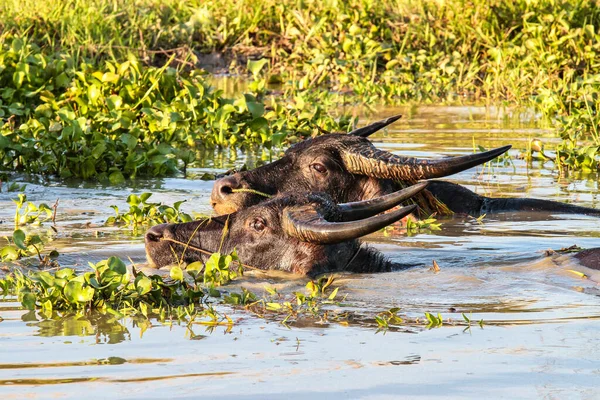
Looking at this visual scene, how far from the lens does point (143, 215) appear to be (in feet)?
23.2

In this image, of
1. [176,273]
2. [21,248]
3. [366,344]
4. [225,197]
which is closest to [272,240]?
[176,273]

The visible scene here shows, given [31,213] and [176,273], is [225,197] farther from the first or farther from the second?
[176,273]

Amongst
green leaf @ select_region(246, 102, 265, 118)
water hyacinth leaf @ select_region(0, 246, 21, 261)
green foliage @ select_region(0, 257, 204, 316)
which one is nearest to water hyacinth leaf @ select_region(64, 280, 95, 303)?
green foliage @ select_region(0, 257, 204, 316)

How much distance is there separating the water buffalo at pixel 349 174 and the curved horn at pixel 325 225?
1.36 metres

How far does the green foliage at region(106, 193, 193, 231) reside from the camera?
6809mm

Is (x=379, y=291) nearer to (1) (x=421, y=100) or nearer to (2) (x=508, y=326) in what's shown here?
(2) (x=508, y=326)

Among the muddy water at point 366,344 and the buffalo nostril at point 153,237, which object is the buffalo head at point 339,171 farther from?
the buffalo nostril at point 153,237

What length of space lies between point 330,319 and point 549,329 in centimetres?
88

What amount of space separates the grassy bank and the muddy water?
685 cm

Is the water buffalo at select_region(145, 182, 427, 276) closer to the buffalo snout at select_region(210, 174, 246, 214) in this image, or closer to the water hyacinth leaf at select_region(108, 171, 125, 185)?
the buffalo snout at select_region(210, 174, 246, 214)

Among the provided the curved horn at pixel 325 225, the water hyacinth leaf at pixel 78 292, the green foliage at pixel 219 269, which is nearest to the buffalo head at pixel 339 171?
the curved horn at pixel 325 225

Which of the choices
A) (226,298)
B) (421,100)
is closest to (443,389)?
(226,298)

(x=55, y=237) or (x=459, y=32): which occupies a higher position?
(x=459, y=32)

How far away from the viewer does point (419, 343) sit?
4188mm
